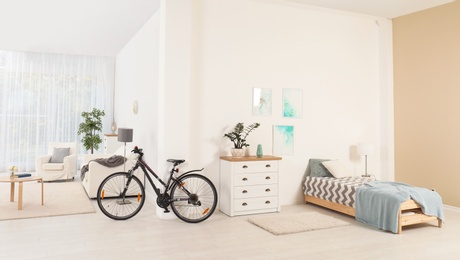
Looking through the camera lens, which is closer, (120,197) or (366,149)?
(120,197)

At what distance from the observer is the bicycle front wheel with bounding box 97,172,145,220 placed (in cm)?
477

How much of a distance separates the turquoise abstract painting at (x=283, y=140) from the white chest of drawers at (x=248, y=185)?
52 cm

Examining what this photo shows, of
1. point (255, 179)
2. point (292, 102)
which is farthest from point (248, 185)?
point (292, 102)

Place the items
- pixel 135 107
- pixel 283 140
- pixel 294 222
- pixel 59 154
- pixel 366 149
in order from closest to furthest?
1. pixel 294 222
2. pixel 283 140
3. pixel 366 149
4. pixel 135 107
5. pixel 59 154

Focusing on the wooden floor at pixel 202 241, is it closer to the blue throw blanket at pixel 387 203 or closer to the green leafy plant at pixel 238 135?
the blue throw blanket at pixel 387 203

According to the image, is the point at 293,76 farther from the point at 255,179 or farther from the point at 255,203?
the point at 255,203

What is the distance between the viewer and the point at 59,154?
8352 mm

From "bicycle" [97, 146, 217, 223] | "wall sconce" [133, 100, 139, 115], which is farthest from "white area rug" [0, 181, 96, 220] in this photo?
"wall sconce" [133, 100, 139, 115]

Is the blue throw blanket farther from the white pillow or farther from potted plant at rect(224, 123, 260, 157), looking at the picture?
potted plant at rect(224, 123, 260, 157)

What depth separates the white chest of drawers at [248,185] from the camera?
5066 mm

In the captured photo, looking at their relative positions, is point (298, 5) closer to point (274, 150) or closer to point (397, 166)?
point (274, 150)

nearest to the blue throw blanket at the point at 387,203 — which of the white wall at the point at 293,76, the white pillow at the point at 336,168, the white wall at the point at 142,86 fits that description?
the white pillow at the point at 336,168

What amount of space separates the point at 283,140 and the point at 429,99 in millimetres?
2515

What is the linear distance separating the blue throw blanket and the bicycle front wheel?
2.87 m
